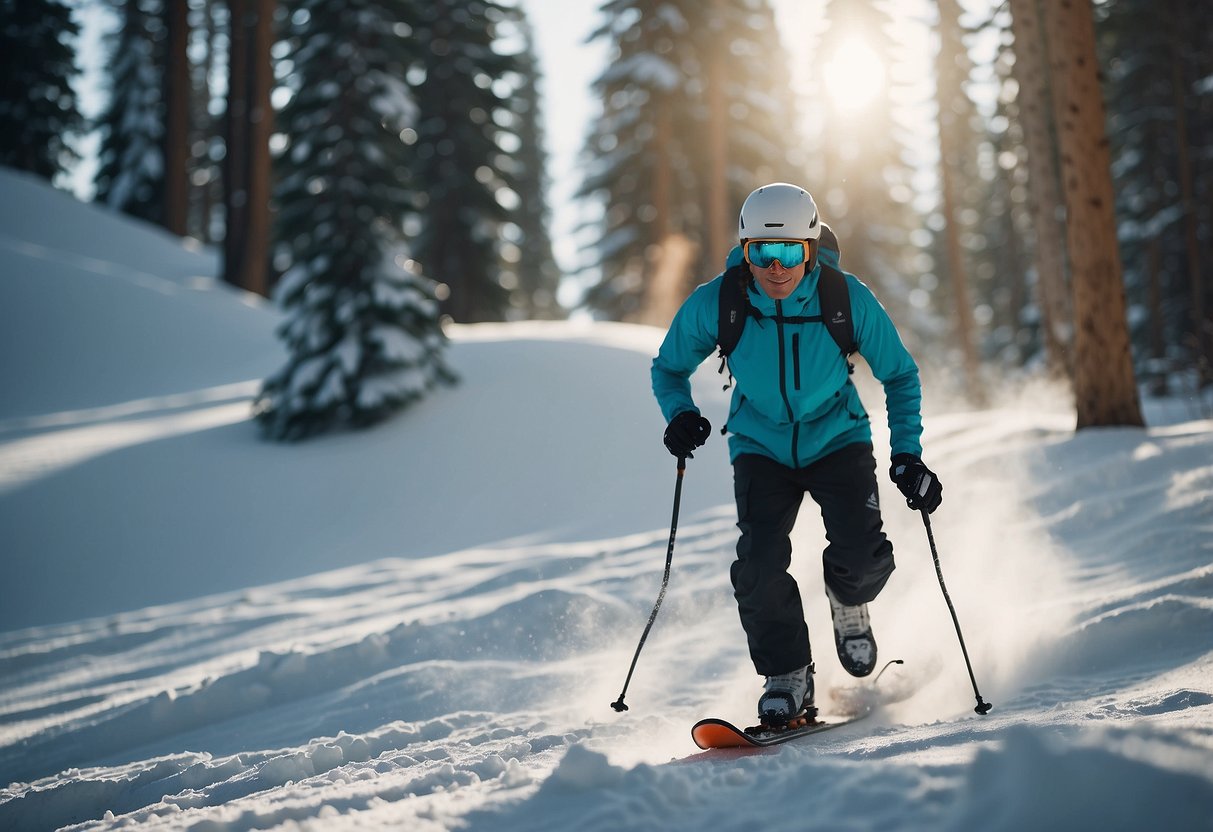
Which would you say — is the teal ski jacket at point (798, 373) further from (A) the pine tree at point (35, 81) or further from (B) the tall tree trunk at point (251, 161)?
(A) the pine tree at point (35, 81)

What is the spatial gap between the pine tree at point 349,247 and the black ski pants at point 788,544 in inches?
304

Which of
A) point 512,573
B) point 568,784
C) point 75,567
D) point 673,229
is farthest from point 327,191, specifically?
point 673,229

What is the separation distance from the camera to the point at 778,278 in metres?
3.62

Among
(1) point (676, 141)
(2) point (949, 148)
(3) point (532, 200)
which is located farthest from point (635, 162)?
(3) point (532, 200)

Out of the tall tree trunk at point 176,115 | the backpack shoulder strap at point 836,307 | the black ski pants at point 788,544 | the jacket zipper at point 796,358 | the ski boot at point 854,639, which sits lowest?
the ski boot at point 854,639

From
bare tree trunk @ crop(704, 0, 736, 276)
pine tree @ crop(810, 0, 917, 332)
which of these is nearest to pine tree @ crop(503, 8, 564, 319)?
pine tree @ crop(810, 0, 917, 332)

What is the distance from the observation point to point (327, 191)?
11.3 metres

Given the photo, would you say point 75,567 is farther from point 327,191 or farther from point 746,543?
point 746,543

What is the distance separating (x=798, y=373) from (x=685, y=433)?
547 millimetres

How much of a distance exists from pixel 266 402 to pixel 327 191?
2846 millimetres

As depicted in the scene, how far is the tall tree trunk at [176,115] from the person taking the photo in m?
23.6

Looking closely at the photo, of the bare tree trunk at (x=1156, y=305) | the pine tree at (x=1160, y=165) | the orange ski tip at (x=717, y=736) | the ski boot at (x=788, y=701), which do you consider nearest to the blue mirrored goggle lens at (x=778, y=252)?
the ski boot at (x=788, y=701)

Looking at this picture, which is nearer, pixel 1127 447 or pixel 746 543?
pixel 746 543

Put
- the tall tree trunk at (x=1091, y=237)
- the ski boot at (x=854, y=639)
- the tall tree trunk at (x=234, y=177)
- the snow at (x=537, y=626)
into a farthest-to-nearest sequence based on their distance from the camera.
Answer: the tall tree trunk at (x=234, y=177) < the tall tree trunk at (x=1091, y=237) < the ski boot at (x=854, y=639) < the snow at (x=537, y=626)
